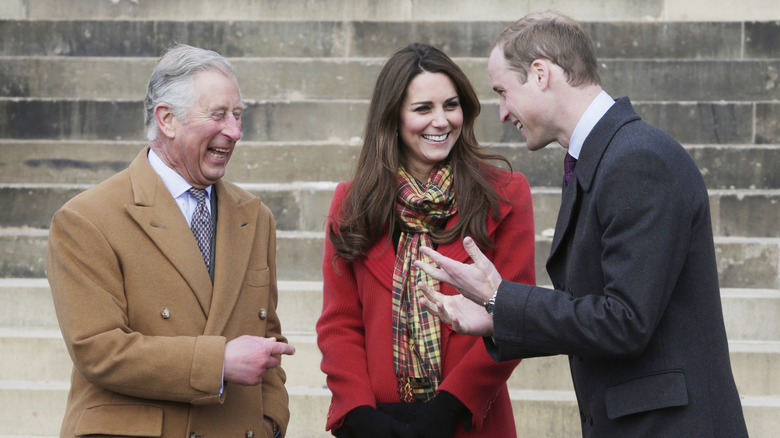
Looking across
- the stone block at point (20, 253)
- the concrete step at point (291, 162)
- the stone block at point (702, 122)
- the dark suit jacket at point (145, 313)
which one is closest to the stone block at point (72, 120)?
the concrete step at point (291, 162)

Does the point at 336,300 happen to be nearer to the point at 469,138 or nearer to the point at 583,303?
the point at 469,138

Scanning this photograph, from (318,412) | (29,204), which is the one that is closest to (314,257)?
(318,412)

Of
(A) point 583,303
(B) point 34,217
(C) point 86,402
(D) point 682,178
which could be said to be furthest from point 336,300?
(B) point 34,217

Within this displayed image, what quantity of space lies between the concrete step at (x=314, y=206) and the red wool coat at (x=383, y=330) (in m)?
2.57

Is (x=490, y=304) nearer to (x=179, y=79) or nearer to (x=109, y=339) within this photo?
(x=109, y=339)

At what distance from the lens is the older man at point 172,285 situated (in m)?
2.42

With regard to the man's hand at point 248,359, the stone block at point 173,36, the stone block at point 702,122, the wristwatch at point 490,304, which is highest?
the stone block at point 173,36

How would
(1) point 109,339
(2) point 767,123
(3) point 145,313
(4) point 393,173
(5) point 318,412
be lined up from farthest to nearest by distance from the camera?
1. (2) point 767,123
2. (5) point 318,412
3. (4) point 393,173
4. (3) point 145,313
5. (1) point 109,339

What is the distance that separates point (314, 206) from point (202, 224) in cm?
302

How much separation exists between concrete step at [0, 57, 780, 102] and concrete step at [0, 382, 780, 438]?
8.60 feet

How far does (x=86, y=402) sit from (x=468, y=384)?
108 cm

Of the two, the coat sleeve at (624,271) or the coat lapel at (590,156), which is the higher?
the coat lapel at (590,156)

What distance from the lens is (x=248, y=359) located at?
97.9 inches

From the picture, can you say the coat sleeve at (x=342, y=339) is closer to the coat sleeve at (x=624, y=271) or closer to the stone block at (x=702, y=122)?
the coat sleeve at (x=624, y=271)
